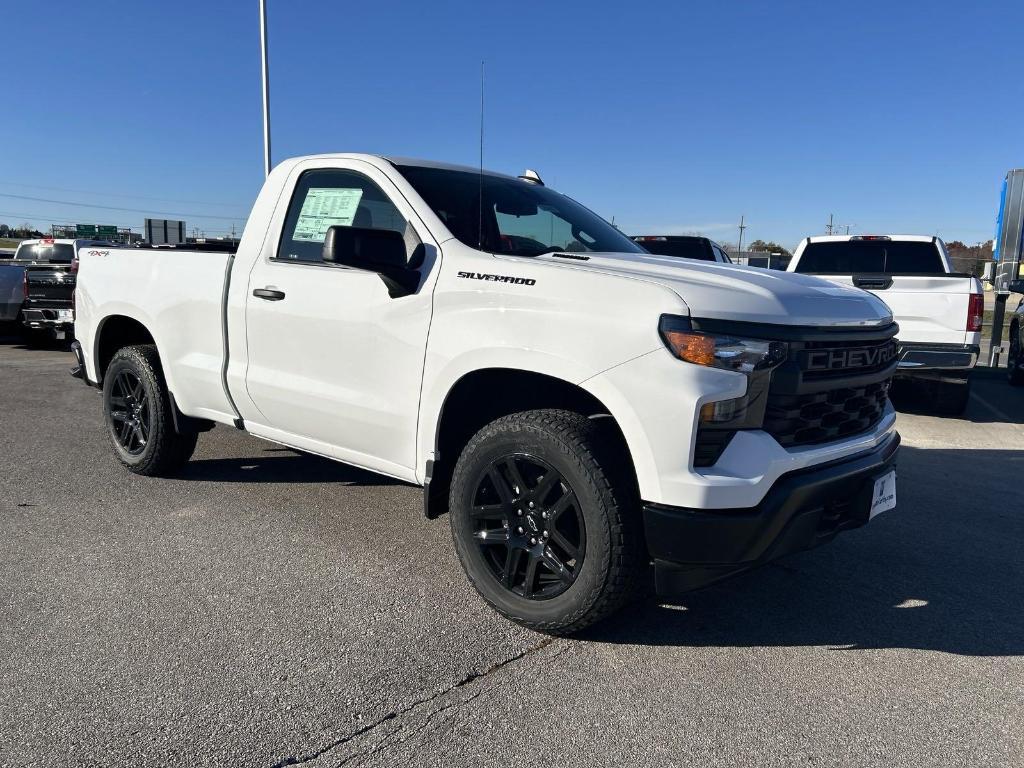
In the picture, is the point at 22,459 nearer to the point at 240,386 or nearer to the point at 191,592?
the point at 240,386

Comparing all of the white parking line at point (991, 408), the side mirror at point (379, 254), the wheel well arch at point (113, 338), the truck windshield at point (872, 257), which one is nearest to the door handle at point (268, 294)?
the side mirror at point (379, 254)

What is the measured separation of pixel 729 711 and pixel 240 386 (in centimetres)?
292

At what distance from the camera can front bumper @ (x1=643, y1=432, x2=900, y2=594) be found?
2.76 meters

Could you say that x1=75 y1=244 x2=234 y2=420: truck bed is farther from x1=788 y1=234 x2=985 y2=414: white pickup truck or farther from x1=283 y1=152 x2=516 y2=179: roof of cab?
x1=788 y1=234 x2=985 y2=414: white pickup truck

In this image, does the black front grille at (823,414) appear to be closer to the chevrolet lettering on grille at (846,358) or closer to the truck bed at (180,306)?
the chevrolet lettering on grille at (846,358)

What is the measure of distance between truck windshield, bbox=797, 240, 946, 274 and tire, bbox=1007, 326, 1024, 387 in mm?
2575

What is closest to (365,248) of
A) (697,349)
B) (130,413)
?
(697,349)

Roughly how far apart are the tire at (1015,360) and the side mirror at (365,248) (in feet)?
34.1

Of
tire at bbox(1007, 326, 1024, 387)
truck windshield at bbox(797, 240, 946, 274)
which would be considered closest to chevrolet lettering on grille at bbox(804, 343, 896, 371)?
truck windshield at bbox(797, 240, 946, 274)

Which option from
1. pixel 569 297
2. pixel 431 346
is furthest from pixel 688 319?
pixel 431 346

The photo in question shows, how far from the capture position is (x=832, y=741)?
2.56 m

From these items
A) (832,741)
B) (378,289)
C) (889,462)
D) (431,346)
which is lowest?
(832,741)

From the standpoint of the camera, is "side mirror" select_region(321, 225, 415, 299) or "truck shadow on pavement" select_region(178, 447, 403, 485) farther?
"truck shadow on pavement" select_region(178, 447, 403, 485)

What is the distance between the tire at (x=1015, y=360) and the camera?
11.0 m
